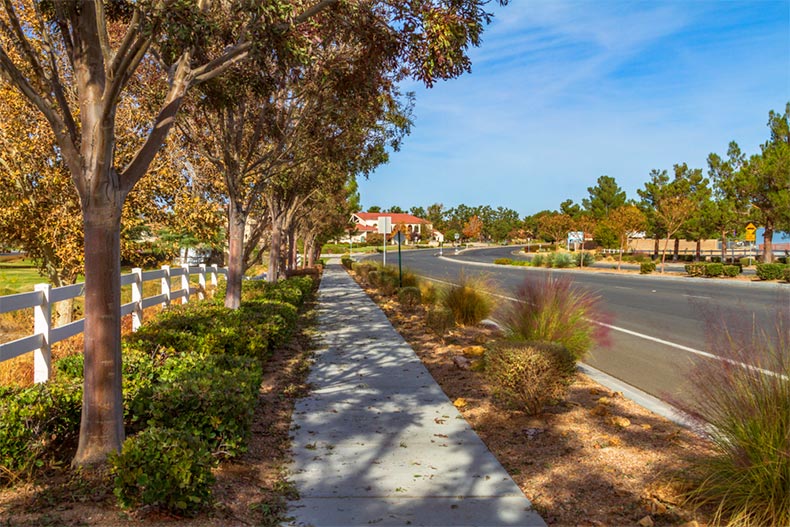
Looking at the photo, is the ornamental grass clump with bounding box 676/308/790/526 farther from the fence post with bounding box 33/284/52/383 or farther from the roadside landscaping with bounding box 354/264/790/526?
the fence post with bounding box 33/284/52/383

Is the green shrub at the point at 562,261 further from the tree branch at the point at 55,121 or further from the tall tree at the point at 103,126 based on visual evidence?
the tree branch at the point at 55,121

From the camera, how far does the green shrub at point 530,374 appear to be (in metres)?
6.17

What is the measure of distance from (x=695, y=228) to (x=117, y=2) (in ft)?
166

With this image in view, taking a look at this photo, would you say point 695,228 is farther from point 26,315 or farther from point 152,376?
point 152,376

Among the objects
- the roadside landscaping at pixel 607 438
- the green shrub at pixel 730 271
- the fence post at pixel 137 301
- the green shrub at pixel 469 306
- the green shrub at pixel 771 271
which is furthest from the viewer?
the green shrub at pixel 730 271

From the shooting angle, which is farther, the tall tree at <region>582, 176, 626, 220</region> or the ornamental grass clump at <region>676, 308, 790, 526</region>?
the tall tree at <region>582, 176, 626, 220</region>

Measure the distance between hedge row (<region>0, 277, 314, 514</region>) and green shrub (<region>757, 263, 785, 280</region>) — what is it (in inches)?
1124

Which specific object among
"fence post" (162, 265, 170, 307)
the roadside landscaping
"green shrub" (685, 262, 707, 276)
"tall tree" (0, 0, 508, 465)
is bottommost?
"green shrub" (685, 262, 707, 276)

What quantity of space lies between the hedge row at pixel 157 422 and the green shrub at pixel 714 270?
1200 inches

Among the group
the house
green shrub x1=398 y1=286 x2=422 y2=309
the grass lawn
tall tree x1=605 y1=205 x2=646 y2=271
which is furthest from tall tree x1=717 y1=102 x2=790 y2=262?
the house

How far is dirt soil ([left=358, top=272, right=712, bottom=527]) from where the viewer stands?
4.12 m

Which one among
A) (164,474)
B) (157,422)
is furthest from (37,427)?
(164,474)

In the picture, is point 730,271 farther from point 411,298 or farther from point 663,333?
point 663,333

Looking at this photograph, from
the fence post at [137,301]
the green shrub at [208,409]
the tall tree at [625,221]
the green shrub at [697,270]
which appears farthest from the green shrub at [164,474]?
the tall tree at [625,221]
